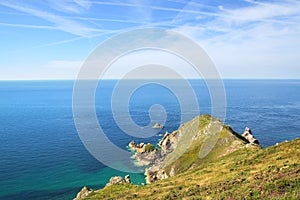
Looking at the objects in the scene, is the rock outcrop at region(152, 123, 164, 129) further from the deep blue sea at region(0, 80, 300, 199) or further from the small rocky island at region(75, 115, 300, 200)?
the small rocky island at region(75, 115, 300, 200)

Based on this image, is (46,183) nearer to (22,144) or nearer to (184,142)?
(22,144)

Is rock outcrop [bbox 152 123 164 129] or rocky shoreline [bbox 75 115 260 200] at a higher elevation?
rock outcrop [bbox 152 123 164 129]

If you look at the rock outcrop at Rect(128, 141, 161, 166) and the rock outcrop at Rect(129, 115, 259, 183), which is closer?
the rock outcrop at Rect(129, 115, 259, 183)

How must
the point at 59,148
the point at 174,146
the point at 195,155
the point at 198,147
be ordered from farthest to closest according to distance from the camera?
1. the point at 59,148
2. the point at 174,146
3. the point at 198,147
4. the point at 195,155

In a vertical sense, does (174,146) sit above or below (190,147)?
above

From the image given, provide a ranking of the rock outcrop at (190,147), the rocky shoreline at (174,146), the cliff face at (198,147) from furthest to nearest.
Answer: the rock outcrop at (190,147) → the cliff face at (198,147) → the rocky shoreline at (174,146)

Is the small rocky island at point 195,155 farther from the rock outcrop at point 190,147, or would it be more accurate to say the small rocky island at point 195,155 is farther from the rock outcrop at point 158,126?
the rock outcrop at point 158,126

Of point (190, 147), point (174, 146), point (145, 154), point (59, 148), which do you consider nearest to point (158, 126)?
point (174, 146)

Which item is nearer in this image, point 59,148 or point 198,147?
point 198,147

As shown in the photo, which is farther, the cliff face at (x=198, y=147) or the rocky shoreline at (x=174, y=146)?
the cliff face at (x=198, y=147)

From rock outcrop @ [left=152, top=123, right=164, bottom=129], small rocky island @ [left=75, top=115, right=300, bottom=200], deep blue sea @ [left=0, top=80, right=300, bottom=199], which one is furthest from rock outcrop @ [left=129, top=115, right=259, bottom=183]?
rock outcrop @ [left=152, top=123, right=164, bottom=129]

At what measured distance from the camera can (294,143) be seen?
4456 centimetres

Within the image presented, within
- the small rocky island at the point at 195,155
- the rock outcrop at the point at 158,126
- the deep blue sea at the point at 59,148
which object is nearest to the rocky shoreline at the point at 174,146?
the small rocky island at the point at 195,155

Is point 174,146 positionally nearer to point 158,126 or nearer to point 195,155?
point 195,155
